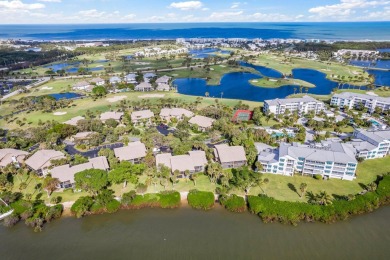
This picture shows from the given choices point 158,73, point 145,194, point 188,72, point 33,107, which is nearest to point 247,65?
point 188,72

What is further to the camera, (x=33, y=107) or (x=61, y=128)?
(x=33, y=107)

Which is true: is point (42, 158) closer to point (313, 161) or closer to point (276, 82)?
point (313, 161)

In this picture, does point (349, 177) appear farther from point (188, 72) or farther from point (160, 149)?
point (188, 72)

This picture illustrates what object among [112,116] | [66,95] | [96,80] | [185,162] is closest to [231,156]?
[185,162]

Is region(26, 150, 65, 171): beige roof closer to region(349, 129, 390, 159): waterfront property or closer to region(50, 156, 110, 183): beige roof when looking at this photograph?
region(50, 156, 110, 183): beige roof

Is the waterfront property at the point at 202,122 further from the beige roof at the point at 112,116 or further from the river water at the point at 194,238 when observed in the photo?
the river water at the point at 194,238

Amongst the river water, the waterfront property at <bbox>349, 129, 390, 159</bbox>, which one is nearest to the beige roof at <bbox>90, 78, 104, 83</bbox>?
the river water
